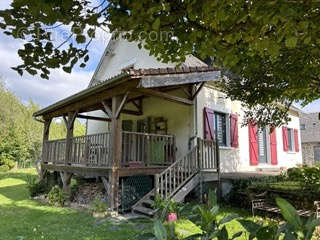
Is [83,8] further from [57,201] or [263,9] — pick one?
[57,201]

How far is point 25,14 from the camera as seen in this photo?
1.85m

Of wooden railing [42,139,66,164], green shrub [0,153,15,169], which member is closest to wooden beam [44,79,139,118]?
wooden railing [42,139,66,164]

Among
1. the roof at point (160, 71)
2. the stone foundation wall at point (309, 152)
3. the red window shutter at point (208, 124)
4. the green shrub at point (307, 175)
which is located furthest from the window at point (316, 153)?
the roof at point (160, 71)

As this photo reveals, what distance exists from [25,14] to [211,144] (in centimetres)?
767

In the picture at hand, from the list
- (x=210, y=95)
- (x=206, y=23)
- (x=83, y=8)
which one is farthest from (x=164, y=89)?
(x=83, y=8)

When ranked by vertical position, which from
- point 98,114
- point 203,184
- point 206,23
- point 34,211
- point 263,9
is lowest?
point 34,211

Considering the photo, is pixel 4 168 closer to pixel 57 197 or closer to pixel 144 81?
pixel 57 197

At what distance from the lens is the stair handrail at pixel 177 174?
7127mm

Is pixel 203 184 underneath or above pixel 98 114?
underneath

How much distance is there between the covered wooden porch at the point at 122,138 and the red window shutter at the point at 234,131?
7.61ft

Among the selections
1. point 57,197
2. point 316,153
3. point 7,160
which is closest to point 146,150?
point 57,197

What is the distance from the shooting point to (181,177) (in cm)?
767

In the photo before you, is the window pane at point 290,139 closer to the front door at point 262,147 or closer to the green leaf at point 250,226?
the front door at point 262,147

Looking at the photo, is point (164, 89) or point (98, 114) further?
point (98, 114)
